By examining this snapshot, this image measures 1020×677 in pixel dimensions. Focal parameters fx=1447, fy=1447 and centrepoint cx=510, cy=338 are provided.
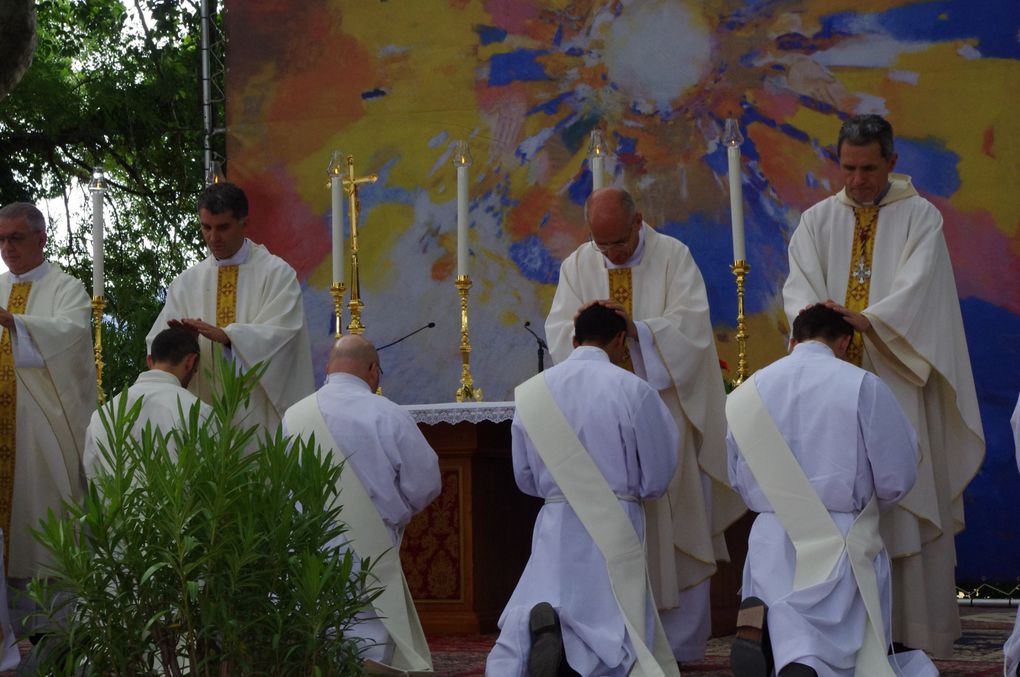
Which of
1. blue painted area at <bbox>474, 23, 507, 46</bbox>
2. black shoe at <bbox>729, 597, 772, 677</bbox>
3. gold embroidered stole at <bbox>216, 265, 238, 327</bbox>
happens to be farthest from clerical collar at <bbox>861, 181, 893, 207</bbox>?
blue painted area at <bbox>474, 23, 507, 46</bbox>

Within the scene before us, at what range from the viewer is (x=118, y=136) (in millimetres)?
13766

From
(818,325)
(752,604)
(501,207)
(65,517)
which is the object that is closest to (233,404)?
(65,517)

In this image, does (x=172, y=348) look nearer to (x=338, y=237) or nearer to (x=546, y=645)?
(x=338, y=237)

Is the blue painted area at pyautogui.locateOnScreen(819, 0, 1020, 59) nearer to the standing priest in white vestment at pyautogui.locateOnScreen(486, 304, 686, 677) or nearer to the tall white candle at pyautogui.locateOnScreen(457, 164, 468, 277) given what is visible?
the tall white candle at pyautogui.locateOnScreen(457, 164, 468, 277)

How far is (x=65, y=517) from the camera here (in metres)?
3.75

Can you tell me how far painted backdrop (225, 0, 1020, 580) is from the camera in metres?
9.33

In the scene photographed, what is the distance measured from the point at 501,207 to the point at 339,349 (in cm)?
495

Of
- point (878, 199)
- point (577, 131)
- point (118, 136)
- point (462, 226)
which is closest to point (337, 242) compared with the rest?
point (462, 226)

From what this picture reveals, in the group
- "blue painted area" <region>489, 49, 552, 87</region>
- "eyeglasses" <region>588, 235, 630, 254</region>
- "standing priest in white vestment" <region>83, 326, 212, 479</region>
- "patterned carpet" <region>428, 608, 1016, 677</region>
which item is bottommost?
"patterned carpet" <region>428, 608, 1016, 677</region>

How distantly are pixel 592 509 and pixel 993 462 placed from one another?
16.3ft

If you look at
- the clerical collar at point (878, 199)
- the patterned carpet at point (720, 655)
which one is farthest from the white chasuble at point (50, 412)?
the clerical collar at point (878, 199)

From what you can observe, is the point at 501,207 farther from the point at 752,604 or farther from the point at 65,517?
the point at 65,517

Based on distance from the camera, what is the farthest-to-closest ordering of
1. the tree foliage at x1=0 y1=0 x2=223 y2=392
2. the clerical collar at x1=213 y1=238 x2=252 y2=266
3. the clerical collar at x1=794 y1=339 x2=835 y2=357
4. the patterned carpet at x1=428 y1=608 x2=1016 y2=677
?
the tree foliage at x1=0 y1=0 x2=223 y2=392
the clerical collar at x1=213 y1=238 x2=252 y2=266
the patterned carpet at x1=428 y1=608 x2=1016 y2=677
the clerical collar at x1=794 y1=339 x2=835 y2=357

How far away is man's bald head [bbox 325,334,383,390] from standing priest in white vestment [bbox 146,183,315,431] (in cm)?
85
